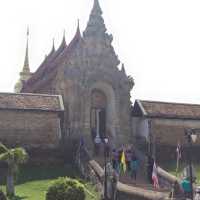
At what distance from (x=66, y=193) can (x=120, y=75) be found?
17738 millimetres

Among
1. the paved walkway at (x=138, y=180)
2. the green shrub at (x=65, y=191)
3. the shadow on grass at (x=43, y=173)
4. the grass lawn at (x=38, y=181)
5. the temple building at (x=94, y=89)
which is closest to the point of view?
the green shrub at (x=65, y=191)

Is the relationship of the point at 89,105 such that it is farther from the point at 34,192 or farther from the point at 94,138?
the point at 34,192

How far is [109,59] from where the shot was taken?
36.3 metres

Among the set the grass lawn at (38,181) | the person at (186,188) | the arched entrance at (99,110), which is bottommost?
the grass lawn at (38,181)

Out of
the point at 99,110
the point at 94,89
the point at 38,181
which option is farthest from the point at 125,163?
the point at 94,89

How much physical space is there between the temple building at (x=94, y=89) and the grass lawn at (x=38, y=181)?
5.37 m

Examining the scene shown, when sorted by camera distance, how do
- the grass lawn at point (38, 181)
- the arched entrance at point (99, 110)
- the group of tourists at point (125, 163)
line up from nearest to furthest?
the grass lawn at point (38, 181)
the group of tourists at point (125, 163)
the arched entrance at point (99, 110)

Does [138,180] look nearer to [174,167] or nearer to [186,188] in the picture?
[174,167]

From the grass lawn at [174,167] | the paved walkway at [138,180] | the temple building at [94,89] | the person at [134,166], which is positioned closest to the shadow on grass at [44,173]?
the paved walkway at [138,180]

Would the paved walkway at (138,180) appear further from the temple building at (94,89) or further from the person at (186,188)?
the temple building at (94,89)

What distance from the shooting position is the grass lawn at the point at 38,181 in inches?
885

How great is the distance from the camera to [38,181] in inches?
1004

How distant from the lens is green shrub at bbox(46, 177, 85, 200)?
780 inches

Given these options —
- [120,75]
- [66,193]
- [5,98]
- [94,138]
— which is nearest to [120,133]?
[94,138]
